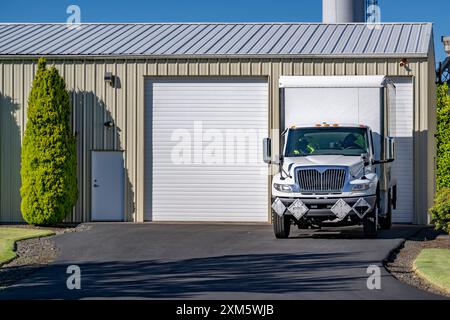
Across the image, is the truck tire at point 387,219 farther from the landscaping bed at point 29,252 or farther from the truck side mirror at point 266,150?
Result: the landscaping bed at point 29,252

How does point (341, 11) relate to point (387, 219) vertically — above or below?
above

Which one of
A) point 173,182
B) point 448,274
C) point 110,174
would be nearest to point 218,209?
point 173,182

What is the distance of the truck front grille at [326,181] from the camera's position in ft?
66.2

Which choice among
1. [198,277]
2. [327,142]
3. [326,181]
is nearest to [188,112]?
[327,142]

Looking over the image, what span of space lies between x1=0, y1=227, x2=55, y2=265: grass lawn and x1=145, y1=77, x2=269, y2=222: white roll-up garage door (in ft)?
13.5

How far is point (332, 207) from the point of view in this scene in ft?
65.8

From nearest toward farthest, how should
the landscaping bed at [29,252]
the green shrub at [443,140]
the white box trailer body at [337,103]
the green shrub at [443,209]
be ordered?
the landscaping bed at [29,252]
the green shrub at [443,209]
the white box trailer body at [337,103]
the green shrub at [443,140]

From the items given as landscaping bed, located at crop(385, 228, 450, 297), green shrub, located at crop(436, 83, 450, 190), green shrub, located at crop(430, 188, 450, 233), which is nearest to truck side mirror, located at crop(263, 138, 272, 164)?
landscaping bed, located at crop(385, 228, 450, 297)

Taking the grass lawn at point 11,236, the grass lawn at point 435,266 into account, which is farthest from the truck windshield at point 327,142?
the grass lawn at point 11,236

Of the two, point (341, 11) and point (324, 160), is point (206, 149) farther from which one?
point (341, 11)

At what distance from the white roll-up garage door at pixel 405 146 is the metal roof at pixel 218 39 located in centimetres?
106

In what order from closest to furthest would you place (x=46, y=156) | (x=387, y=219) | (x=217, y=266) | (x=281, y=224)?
1. (x=217, y=266)
2. (x=281, y=224)
3. (x=387, y=219)
4. (x=46, y=156)

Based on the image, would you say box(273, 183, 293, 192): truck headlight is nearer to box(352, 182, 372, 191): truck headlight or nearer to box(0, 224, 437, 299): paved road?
box(0, 224, 437, 299): paved road

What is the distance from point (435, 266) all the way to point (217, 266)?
12.0 feet
